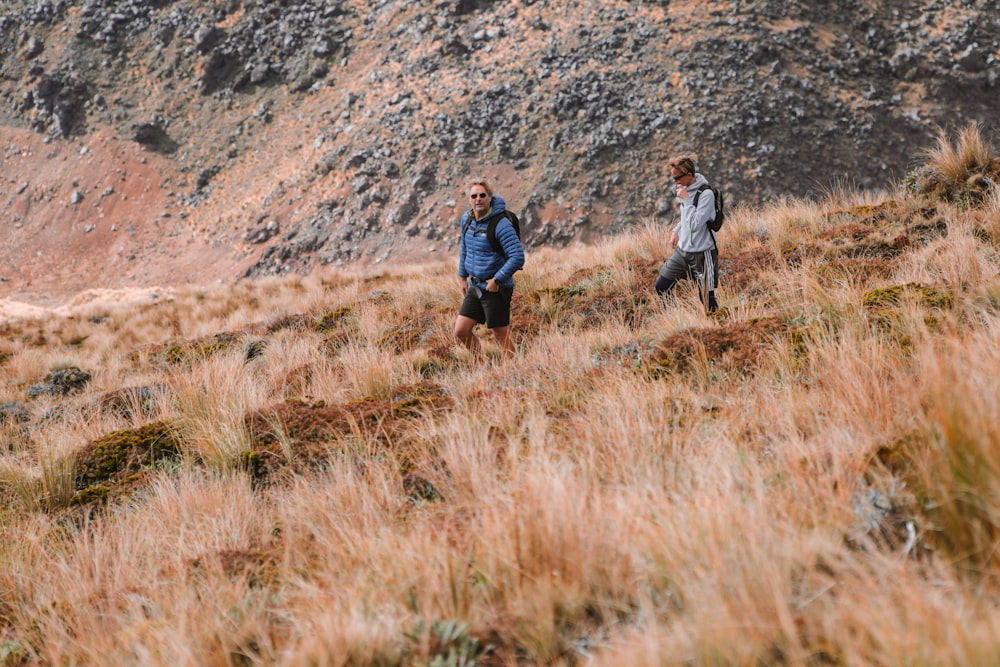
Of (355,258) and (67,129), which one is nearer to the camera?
(355,258)

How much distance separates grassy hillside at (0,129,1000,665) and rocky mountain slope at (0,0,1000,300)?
58.3ft

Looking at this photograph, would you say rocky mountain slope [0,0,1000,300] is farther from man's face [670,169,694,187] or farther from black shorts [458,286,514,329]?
black shorts [458,286,514,329]

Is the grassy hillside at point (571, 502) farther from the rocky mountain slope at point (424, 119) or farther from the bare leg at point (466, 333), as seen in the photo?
the rocky mountain slope at point (424, 119)

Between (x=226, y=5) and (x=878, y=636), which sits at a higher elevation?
(x=226, y=5)

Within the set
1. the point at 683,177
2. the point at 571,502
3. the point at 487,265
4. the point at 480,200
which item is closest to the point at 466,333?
the point at 487,265

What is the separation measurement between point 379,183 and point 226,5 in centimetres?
1810

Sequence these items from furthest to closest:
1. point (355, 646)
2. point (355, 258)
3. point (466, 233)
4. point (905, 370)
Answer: point (355, 258) → point (466, 233) → point (905, 370) → point (355, 646)

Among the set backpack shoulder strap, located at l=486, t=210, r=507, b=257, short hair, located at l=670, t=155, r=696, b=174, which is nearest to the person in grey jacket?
short hair, located at l=670, t=155, r=696, b=174

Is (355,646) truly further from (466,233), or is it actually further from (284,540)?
(466,233)

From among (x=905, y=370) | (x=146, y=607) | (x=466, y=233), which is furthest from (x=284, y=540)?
(x=466, y=233)

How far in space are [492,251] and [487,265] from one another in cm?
14

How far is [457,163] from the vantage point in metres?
25.4

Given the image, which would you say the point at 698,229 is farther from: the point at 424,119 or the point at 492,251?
the point at 424,119

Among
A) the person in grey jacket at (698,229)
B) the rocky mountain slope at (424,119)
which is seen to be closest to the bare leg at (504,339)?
the person in grey jacket at (698,229)
